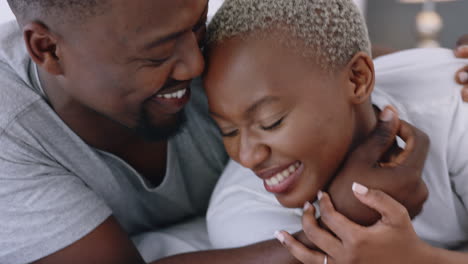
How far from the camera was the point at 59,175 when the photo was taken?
44.3 inches

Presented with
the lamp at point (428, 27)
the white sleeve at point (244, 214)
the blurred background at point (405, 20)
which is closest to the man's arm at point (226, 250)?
Result: the white sleeve at point (244, 214)

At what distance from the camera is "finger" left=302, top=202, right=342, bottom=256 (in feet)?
2.96

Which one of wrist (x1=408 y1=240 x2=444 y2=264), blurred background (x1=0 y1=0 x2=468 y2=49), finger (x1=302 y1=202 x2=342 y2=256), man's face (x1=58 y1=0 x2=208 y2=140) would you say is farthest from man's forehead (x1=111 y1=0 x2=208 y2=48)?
blurred background (x1=0 y1=0 x2=468 y2=49)

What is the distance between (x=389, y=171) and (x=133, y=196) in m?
0.72

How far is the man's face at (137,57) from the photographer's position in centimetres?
94

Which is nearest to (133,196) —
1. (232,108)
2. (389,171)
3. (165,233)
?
(165,233)

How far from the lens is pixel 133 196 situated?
135 centimetres

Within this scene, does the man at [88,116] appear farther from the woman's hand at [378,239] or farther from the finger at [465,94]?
the finger at [465,94]

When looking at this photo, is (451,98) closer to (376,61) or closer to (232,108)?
(376,61)

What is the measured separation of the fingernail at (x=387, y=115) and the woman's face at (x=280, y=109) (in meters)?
0.08

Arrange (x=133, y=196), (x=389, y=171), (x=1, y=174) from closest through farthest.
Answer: (x=389, y=171), (x=1, y=174), (x=133, y=196)

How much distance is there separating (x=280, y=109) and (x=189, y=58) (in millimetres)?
206

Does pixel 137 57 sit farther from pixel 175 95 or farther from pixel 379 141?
pixel 379 141

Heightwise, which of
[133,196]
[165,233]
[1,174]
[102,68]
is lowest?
[165,233]
